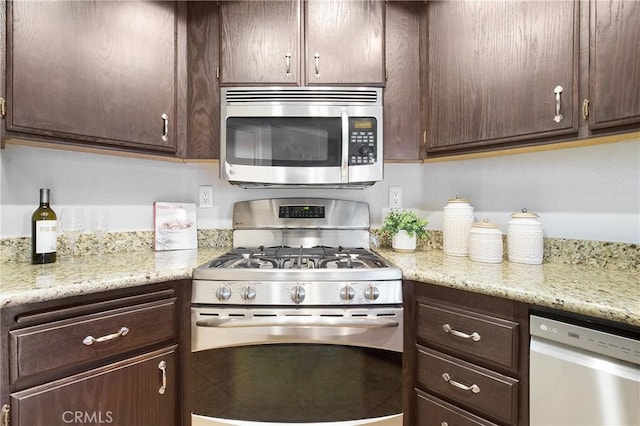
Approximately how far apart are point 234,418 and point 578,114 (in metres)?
1.65

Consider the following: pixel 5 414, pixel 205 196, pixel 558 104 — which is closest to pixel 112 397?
pixel 5 414

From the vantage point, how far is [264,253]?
4.87ft

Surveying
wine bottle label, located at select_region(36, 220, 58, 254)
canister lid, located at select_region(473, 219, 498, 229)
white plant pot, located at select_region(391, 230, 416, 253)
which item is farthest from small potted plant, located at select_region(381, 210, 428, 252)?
wine bottle label, located at select_region(36, 220, 58, 254)

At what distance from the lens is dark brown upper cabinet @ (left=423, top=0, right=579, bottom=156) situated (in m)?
1.05

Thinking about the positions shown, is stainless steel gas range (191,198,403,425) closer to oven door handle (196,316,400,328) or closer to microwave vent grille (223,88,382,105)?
oven door handle (196,316,400,328)

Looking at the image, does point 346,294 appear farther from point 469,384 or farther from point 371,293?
point 469,384

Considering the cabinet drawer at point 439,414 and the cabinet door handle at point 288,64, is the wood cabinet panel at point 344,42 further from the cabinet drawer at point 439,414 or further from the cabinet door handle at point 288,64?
the cabinet drawer at point 439,414

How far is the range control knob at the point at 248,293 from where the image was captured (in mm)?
1091

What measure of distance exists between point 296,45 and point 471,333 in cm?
143

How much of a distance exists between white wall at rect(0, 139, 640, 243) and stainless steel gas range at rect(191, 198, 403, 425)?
29.4 inches

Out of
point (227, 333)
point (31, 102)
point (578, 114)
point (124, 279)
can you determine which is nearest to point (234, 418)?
point (227, 333)

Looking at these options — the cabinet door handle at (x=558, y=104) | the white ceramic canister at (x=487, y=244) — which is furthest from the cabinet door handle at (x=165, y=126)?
the cabinet door handle at (x=558, y=104)

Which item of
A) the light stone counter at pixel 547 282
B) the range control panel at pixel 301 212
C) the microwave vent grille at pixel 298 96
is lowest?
the light stone counter at pixel 547 282

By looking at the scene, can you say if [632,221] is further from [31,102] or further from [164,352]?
[31,102]
